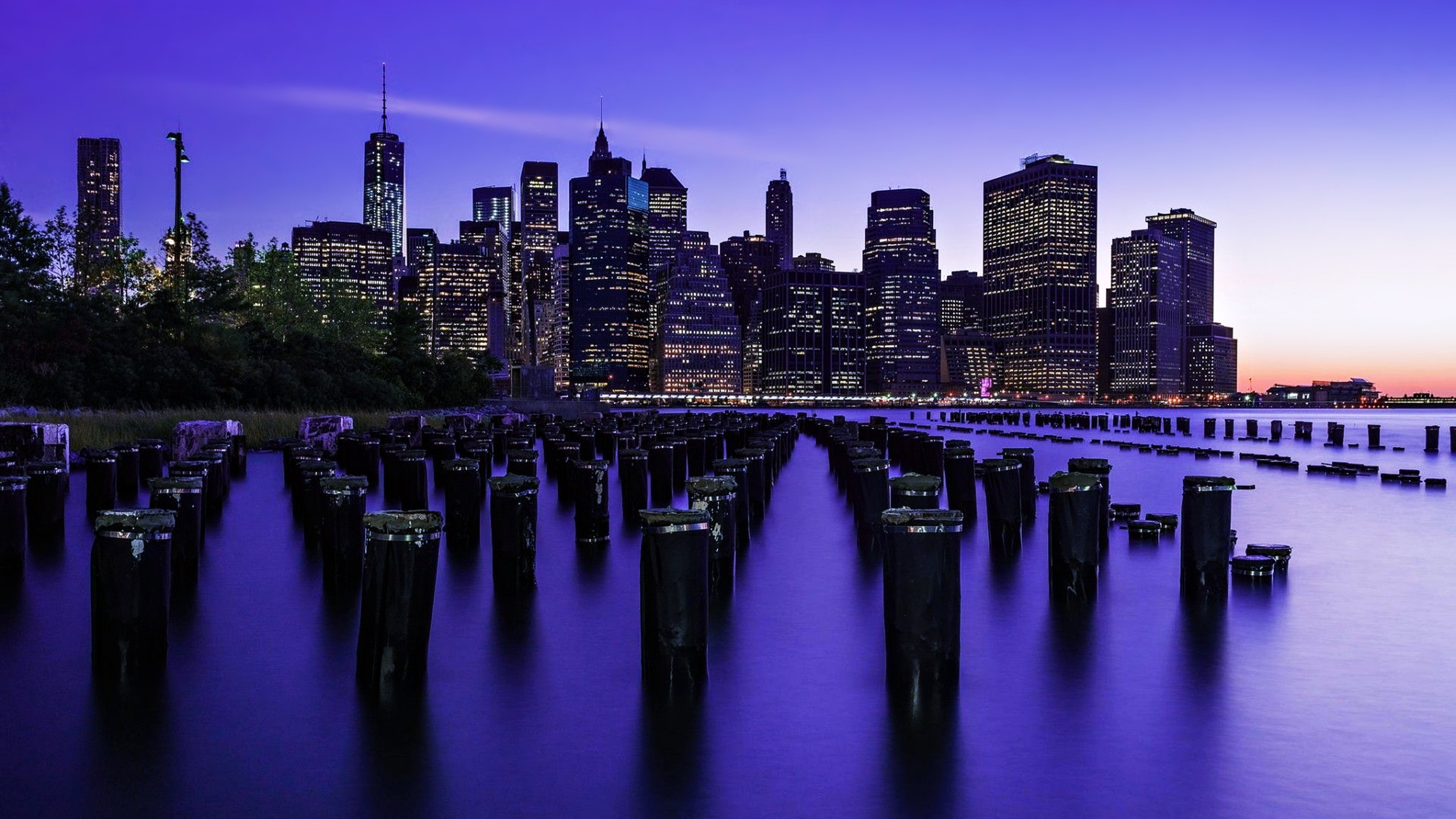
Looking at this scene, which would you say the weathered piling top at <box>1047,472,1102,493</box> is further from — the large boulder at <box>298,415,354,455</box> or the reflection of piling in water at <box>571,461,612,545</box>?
the large boulder at <box>298,415,354,455</box>

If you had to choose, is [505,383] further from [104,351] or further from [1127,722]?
[1127,722]

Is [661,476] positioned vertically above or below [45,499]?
above

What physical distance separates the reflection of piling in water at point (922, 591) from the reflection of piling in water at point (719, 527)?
4448 millimetres

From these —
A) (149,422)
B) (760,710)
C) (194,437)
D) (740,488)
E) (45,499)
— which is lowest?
(760,710)

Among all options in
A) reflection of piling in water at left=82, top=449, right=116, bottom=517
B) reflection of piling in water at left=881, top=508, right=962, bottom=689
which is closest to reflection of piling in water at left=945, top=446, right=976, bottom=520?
reflection of piling in water at left=881, top=508, right=962, bottom=689

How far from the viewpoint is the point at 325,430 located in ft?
117

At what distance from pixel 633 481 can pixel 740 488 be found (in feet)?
12.0

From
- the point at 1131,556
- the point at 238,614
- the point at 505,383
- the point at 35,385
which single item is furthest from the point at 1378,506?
the point at 505,383

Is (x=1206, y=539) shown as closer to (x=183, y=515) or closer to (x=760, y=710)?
(x=760, y=710)

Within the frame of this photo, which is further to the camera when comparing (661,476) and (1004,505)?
(661,476)

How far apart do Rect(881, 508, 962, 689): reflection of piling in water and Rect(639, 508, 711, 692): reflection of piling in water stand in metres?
1.43

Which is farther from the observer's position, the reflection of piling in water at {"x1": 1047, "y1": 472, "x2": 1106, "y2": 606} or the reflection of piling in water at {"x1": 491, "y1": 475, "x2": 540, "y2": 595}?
the reflection of piling in water at {"x1": 491, "y1": 475, "x2": 540, "y2": 595}

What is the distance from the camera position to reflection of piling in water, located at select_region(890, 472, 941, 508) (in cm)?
1326

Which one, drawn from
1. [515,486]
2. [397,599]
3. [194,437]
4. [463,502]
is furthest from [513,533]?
[194,437]
